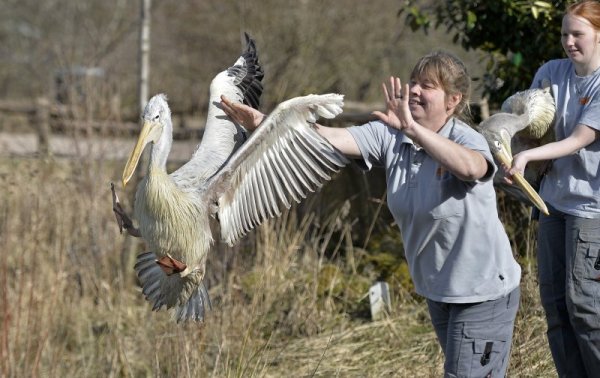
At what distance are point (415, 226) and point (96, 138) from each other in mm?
5468

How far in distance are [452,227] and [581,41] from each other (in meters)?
1.11


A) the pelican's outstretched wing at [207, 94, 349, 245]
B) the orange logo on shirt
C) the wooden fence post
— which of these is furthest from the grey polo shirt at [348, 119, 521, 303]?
the wooden fence post

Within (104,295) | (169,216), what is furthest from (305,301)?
(169,216)

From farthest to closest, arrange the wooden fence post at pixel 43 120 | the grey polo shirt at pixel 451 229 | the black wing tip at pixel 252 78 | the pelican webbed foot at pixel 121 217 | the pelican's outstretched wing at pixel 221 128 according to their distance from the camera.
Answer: the wooden fence post at pixel 43 120, the black wing tip at pixel 252 78, the pelican's outstretched wing at pixel 221 128, the pelican webbed foot at pixel 121 217, the grey polo shirt at pixel 451 229

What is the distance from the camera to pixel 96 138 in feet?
27.6

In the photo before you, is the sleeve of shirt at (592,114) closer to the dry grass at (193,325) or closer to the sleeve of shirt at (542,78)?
the sleeve of shirt at (542,78)

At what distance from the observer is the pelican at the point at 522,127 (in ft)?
12.3

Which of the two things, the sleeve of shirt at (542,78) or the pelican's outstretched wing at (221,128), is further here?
the pelican's outstretched wing at (221,128)

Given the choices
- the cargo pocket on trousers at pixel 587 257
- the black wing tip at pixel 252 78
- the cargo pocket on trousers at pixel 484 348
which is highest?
the black wing tip at pixel 252 78

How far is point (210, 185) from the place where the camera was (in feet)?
15.1

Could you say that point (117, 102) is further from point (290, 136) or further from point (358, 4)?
point (358, 4)

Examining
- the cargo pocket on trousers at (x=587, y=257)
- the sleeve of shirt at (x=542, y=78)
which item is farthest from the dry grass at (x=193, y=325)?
the sleeve of shirt at (x=542, y=78)

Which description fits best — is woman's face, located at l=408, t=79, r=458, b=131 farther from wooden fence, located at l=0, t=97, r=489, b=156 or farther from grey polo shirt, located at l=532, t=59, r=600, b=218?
wooden fence, located at l=0, t=97, r=489, b=156

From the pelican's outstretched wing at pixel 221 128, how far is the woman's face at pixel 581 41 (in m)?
1.79
